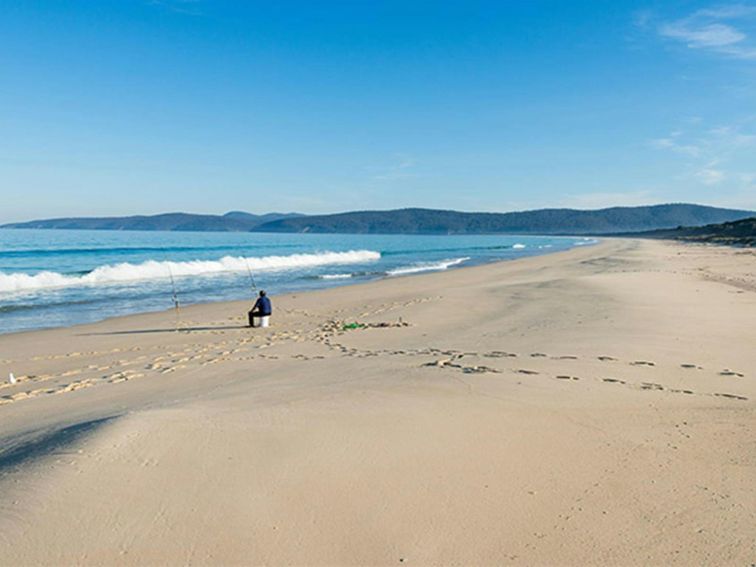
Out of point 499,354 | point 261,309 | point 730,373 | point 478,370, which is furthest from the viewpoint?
point 261,309

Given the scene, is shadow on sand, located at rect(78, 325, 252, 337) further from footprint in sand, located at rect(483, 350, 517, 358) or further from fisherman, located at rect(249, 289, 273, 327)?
footprint in sand, located at rect(483, 350, 517, 358)

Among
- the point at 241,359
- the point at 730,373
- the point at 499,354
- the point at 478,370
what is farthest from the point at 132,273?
the point at 730,373

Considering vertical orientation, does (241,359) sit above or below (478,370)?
below

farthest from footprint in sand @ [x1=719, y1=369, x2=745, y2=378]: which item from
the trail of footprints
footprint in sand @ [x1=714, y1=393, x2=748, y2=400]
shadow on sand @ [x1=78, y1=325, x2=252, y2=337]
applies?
shadow on sand @ [x1=78, y1=325, x2=252, y2=337]

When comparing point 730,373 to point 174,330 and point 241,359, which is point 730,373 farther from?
point 174,330

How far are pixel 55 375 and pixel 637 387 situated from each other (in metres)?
9.08

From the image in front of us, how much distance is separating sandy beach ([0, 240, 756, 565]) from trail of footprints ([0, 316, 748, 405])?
0.09m

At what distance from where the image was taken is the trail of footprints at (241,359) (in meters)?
7.36

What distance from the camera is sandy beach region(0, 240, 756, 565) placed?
3266mm

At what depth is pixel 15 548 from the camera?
3189mm

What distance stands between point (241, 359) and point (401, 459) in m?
6.19

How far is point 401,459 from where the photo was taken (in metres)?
4.27

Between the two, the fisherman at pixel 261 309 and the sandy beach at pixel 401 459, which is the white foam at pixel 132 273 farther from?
the sandy beach at pixel 401 459

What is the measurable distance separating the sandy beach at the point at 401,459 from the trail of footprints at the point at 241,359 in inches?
3.5
